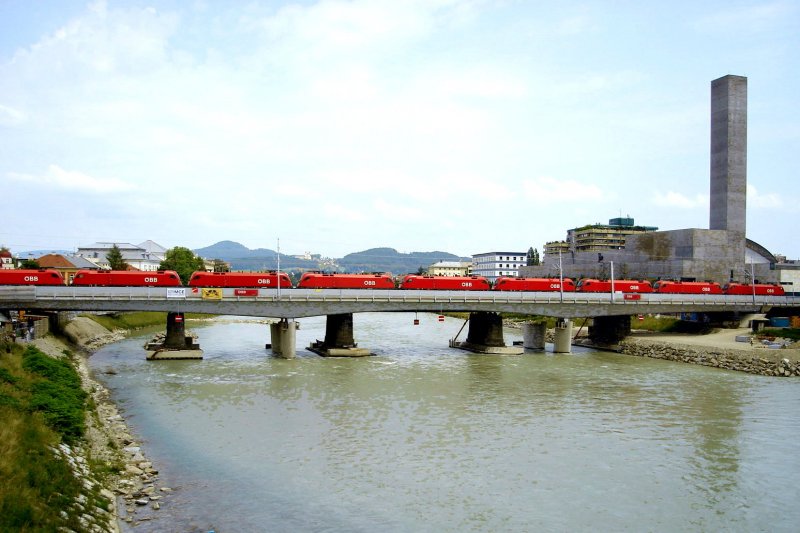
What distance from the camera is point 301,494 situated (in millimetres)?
24094

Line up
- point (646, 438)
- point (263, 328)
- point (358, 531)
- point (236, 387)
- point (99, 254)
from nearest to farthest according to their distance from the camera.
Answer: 1. point (358, 531)
2. point (646, 438)
3. point (236, 387)
4. point (263, 328)
5. point (99, 254)

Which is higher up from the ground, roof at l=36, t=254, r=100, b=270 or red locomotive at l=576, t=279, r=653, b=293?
roof at l=36, t=254, r=100, b=270

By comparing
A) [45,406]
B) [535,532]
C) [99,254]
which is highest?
[99,254]

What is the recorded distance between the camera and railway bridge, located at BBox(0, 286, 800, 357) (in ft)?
173

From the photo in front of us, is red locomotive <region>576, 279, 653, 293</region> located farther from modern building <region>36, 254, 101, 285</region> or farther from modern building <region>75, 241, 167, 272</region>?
modern building <region>75, 241, 167, 272</region>

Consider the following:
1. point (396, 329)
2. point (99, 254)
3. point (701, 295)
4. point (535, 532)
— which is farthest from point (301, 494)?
point (99, 254)

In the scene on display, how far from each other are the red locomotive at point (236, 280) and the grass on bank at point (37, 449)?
23.5m

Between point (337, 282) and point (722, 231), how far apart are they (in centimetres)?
7233

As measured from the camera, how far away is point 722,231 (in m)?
105

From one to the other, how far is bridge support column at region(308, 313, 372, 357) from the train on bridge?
3.52m

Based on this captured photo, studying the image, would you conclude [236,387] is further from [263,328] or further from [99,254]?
[99,254]

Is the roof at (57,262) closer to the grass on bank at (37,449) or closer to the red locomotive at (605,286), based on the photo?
the red locomotive at (605,286)

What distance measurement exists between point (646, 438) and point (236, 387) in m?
27.0

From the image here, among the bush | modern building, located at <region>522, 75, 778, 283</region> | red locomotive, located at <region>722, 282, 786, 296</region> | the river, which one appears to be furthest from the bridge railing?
modern building, located at <region>522, 75, 778, 283</region>
